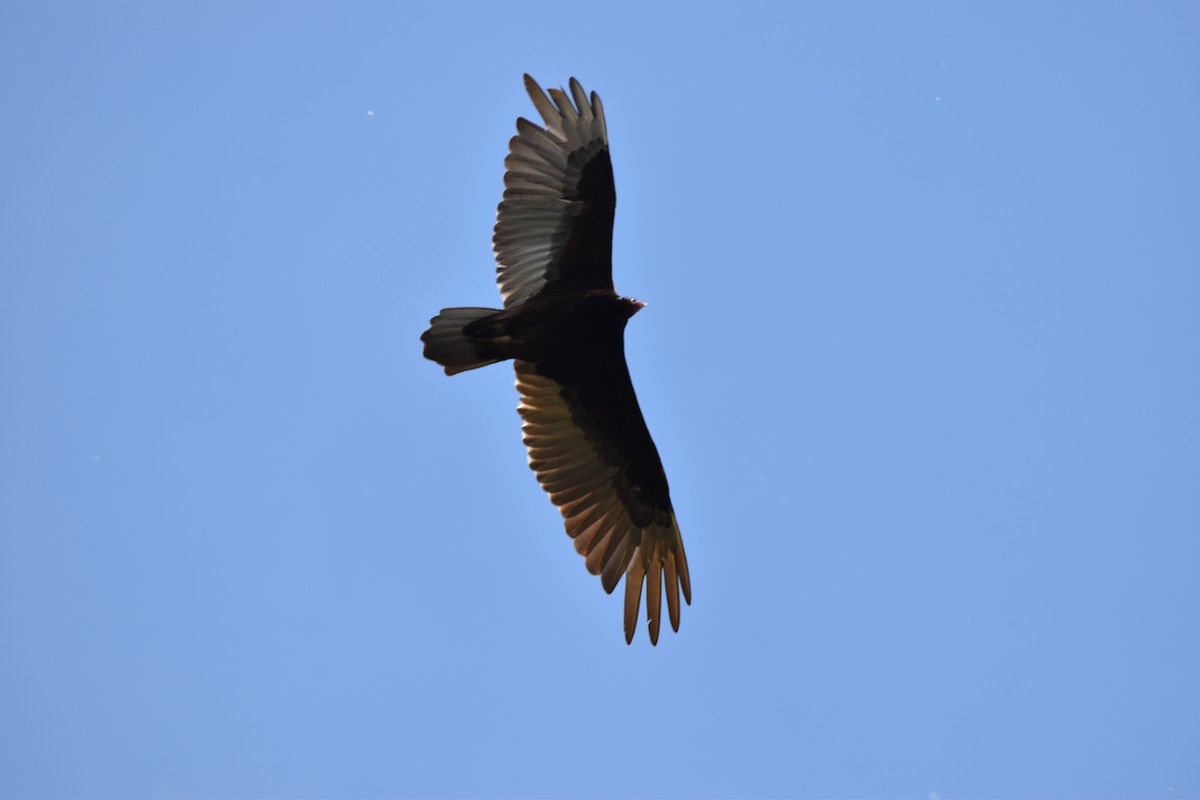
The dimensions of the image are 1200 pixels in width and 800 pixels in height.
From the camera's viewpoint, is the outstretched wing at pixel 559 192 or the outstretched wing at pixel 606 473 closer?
the outstretched wing at pixel 559 192

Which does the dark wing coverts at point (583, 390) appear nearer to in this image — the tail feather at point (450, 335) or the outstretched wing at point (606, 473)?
the outstretched wing at point (606, 473)

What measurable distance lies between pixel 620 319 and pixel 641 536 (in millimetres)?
1865

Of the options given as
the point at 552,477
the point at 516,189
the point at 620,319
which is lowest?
the point at 552,477

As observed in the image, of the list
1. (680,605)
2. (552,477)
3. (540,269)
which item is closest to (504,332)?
(540,269)

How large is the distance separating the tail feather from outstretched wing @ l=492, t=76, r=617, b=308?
0.52 metres

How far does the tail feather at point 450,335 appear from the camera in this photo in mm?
Result: 11969

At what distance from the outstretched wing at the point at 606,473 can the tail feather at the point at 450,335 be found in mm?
677

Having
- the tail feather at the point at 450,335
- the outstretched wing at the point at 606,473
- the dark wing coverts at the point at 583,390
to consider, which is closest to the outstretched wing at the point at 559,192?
the dark wing coverts at the point at 583,390

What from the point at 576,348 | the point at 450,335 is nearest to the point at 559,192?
the point at 576,348

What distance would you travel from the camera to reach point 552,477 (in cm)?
1276

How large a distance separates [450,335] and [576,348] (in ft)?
3.35

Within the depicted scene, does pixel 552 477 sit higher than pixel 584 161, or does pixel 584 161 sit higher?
pixel 584 161

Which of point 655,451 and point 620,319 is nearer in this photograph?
point 620,319

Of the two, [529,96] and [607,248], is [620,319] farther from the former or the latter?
[529,96]
